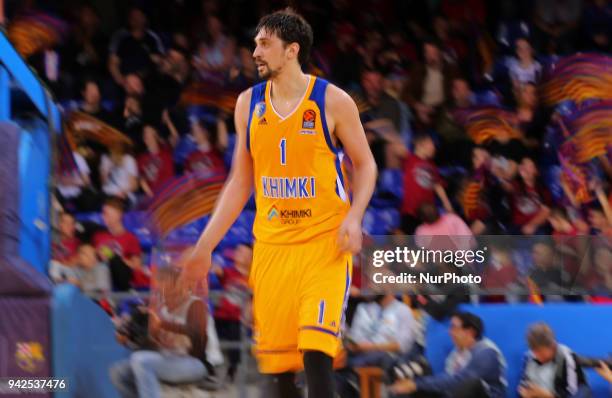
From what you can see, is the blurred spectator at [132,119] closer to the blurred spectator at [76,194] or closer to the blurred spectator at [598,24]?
the blurred spectator at [76,194]

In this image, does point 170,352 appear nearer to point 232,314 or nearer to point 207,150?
point 232,314

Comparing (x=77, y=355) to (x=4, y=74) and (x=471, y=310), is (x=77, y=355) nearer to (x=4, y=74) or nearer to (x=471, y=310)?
(x=4, y=74)

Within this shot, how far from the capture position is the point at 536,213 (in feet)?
28.7

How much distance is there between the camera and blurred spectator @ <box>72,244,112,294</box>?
652 centimetres

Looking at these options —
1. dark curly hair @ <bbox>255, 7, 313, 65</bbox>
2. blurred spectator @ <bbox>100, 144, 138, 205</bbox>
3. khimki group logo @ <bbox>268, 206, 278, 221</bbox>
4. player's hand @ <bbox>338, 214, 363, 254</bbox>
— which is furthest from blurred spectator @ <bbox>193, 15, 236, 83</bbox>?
player's hand @ <bbox>338, 214, 363, 254</bbox>

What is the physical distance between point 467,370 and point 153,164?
13.5 ft

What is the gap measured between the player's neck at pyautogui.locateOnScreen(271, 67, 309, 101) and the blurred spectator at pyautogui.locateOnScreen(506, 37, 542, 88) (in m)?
5.71

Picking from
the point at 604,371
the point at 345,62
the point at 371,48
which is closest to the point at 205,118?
the point at 345,62

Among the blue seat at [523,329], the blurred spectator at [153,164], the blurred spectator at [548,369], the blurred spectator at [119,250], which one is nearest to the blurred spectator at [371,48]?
the blurred spectator at [153,164]

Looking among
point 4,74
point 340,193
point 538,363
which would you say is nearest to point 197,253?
point 340,193

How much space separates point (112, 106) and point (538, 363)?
17.5 ft

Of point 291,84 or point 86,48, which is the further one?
point 86,48

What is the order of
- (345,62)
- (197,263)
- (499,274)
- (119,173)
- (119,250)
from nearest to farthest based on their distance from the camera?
(197,263)
(499,274)
(119,250)
(119,173)
(345,62)

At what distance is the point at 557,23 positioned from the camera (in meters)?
11.0
